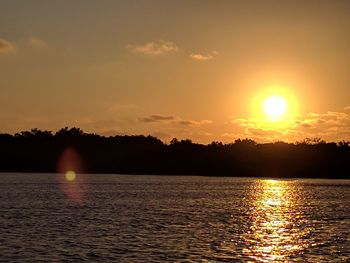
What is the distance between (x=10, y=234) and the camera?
60812mm

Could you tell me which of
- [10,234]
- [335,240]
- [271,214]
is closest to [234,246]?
[335,240]

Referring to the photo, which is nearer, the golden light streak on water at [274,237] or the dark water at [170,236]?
the dark water at [170,236]

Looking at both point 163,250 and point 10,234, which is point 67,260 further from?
point 10,234

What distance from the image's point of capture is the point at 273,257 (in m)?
49.2

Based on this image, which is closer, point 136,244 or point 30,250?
point 30,250

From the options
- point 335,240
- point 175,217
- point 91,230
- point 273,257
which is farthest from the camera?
point 175,217

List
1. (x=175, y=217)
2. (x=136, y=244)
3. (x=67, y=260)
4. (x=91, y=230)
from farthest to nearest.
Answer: (x=175, y=217) → (x=91, y=230) → (x=136, y=244) → (x=67, y=260)

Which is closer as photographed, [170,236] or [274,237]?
[170,236]

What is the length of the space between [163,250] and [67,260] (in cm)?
907

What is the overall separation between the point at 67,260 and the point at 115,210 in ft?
165

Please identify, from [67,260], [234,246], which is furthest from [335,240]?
[67,260]

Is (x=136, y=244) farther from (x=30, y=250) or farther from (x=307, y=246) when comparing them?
(x=307, y=246)

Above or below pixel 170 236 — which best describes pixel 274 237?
below

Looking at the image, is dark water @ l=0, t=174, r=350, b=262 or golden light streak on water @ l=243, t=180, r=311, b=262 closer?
dark water @ l=0, t=174, r=350, b=262
